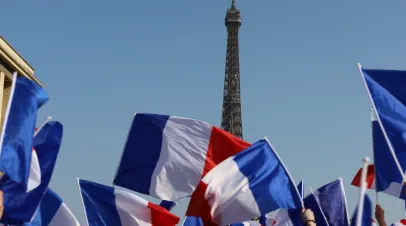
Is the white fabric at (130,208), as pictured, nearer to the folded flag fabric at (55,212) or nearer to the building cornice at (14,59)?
the folded flag fabric at (55,212)

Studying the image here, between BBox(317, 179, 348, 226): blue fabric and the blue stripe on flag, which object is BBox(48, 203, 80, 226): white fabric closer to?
the blue stripe on flag

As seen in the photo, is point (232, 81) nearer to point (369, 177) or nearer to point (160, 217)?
point (369, 177)

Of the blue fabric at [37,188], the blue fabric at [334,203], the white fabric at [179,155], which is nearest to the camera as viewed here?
the blue fabric at [37,188]

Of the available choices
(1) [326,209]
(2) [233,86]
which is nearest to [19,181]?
(1) [326,209]

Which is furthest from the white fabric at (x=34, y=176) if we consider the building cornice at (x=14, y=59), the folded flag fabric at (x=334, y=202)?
the building cornice at (x=14, y=59)

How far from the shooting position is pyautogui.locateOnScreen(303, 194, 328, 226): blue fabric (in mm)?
10258

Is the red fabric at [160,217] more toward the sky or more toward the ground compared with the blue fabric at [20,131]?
more toward the ground

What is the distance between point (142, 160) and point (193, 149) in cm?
72

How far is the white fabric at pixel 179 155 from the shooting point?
9391 mm

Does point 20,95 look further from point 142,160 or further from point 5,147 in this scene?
point 142,160

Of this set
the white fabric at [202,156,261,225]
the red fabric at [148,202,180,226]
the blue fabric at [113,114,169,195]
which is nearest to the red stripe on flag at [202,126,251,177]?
the blue fabric at [113,114,169,195]

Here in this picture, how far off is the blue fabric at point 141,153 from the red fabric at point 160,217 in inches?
14.7

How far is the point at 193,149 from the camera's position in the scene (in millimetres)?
9523

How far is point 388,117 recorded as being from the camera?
27.1 feet
